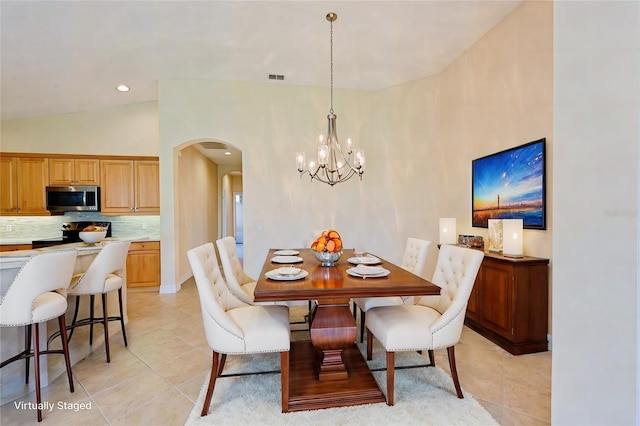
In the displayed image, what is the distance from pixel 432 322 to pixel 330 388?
0.83 meters

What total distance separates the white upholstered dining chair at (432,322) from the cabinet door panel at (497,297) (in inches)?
34.5

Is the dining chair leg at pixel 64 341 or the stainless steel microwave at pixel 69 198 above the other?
the stainless steel microwave at pixel 69 198

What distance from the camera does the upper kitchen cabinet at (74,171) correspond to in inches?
197

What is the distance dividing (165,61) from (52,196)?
302cm

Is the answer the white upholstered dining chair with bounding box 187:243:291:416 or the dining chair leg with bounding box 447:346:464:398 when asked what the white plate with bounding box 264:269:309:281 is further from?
the dining chair leg with bounding box 447:346:464:398

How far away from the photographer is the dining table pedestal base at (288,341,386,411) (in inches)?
76.8

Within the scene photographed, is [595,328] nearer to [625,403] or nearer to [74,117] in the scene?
[625,403]

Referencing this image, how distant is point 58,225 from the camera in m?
5.29

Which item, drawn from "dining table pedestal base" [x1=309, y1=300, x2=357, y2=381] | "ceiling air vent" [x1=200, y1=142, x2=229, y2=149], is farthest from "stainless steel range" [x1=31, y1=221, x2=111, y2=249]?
"dining table pedestal base" [x1=309, y1=300, x2=357, y2=381]

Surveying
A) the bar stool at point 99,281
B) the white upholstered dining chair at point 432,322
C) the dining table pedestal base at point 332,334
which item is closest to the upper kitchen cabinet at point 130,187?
the bar stool at point 99,281

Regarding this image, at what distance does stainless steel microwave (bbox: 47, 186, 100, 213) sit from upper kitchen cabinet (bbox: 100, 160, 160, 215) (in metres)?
0.21

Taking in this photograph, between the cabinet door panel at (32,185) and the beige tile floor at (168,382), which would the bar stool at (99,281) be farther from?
the cabinet door panel at (32,185)

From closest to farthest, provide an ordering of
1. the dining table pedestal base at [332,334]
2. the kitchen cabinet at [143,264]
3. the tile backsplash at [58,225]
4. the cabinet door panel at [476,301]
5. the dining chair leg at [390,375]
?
1. the dining chair leg at [390,375]
2. the dining table pedestal base at [332,334]
3. the cabinet door panel at [476,301]
4. the kitchen cabinet at [143,264]
5. the tile backsplash at [58,225]

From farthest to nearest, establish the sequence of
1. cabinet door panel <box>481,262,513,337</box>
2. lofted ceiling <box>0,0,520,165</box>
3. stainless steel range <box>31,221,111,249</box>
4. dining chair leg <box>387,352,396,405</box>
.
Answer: stainless steel range <box>31,221,111,249</box>, lofted ceiling <box>0,0,520,165</box>, cabinet door panel <box>481,262,513,337</box>, dining chair leg <box>387,352,396,405</box>
